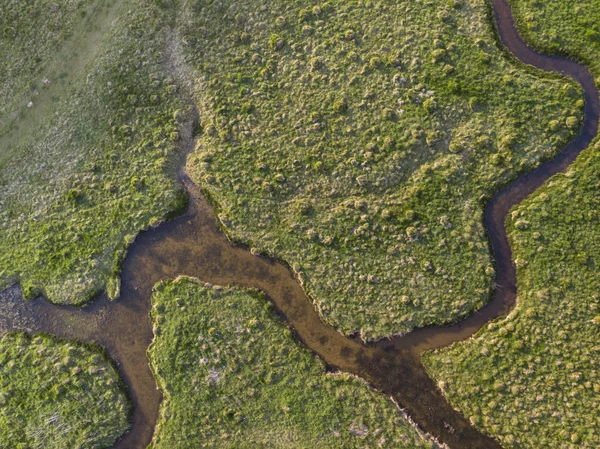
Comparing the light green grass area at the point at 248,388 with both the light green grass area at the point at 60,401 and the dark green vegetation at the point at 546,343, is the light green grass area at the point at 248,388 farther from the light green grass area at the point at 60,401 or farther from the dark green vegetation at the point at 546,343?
the dark green vegetation at the point at 546,343

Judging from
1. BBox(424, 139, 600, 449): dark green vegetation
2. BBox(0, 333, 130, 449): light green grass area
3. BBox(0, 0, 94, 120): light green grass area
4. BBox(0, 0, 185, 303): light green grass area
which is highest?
BBox(0, 0, 94, 120): light green grass area

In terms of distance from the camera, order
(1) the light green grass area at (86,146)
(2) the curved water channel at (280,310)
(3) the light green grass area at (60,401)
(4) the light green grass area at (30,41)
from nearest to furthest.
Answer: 1. (2) the curved water channel at (280,310)
2. (3) the light green grass area at (60,401)
3. (1) the light green grass area at (86,146)
4. (4) the light green grass area at (30,41)

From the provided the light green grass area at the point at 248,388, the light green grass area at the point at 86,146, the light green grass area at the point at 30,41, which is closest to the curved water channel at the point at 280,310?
the light green grass area at the point at 248,388

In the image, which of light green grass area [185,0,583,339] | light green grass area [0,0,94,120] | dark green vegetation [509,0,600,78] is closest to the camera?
light green grass area [185,0,583,339]

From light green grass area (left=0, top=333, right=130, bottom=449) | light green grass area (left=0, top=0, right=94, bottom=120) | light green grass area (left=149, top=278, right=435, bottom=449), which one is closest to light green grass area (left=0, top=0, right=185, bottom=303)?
light green grass area (left=0, top=0, right=94, bottom=120)

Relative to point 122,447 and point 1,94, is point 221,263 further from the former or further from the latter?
point 1,94

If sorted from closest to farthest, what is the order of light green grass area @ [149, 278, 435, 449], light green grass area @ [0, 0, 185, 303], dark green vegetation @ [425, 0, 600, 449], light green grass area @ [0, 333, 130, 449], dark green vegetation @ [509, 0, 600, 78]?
1. dark green vegetation @ [425, 0, 600, 449]
2. light green grass area @ [149, 278, 435, 449]
3. dark green vegetation @ [509, 0, 600, 78]
4. light green grass area @ [0, 333, 130, 449]
5. light green grass area @ [0, 0, 185, 303]

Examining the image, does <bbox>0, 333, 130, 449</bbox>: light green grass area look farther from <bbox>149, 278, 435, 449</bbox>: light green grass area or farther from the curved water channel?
<bbox>149, 278, 435, 449</bbox>: light green grass area
